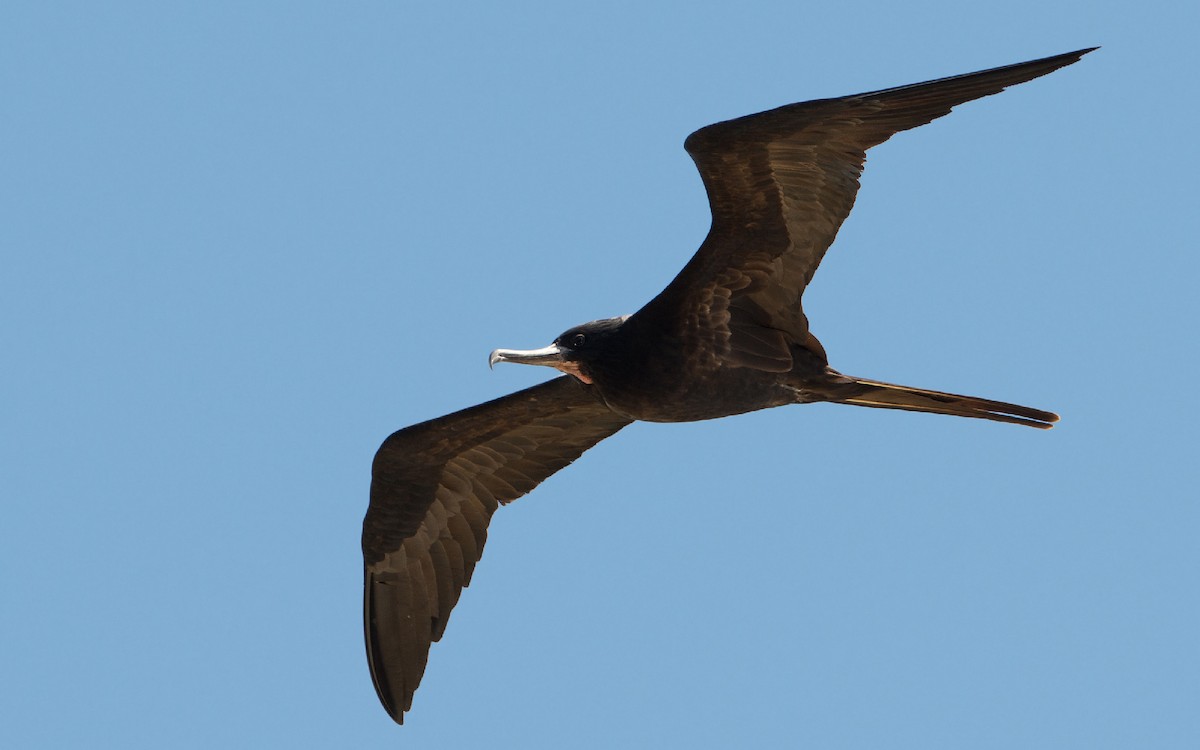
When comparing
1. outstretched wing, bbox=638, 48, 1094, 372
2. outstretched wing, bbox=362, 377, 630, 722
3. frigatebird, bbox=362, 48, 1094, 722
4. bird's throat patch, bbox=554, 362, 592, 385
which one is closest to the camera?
outstretched wing, bbox=638, 48, 1094, 372

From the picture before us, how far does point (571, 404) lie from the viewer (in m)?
7.79

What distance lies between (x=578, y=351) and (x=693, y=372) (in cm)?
50

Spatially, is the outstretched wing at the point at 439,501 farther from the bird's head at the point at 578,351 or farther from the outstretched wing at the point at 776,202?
the outstretched wing at the point at 776,202

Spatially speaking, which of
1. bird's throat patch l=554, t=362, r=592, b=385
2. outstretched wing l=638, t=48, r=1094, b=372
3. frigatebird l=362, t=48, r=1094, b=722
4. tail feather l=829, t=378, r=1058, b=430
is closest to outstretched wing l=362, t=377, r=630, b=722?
frigatebird l=362, t=48, r=1094, b=722

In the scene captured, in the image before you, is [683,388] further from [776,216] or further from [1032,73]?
[1032,73]

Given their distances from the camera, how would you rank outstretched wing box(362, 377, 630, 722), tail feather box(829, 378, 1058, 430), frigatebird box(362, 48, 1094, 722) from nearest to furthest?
frigatebird box(362, 48, 1094, 722), tail feather box(829, 378, 1058, 430), outstretched wing box(362, 377, 630, 722)

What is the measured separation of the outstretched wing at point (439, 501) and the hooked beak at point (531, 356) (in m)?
0.59

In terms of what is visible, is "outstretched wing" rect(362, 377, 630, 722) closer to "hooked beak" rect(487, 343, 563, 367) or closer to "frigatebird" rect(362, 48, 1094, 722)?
"frigatebird" rect(362, 48, 1094, 722)

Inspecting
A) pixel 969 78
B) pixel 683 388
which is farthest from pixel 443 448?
pixel 969 78

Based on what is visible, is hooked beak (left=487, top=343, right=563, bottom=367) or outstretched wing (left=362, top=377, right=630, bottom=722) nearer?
hooked beak (left=487, top=343, right=563, bottom=367)

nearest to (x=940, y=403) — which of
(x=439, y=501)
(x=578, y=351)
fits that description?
(x=578, y=351)

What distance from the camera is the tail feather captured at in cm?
686

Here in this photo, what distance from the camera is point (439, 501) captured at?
7922 millimetres

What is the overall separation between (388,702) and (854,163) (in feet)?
10.4
